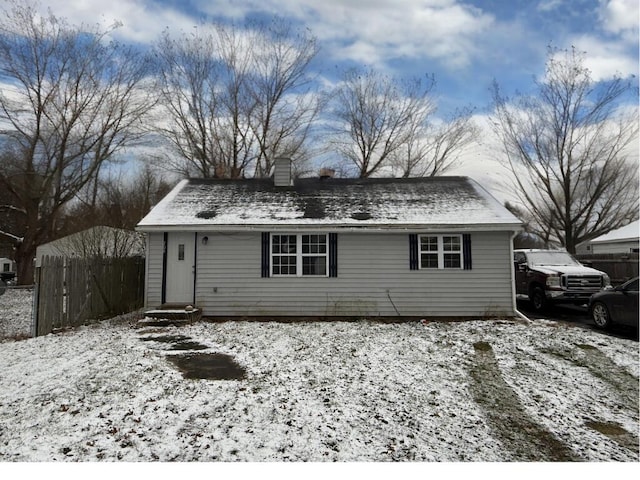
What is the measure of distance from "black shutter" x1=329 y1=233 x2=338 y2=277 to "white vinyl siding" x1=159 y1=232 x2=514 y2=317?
0.10 m

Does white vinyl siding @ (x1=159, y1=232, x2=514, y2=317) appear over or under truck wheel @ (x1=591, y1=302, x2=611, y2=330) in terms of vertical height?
over

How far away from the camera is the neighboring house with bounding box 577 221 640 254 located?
20.2 meters

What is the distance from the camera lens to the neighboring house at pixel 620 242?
2023 centimetres

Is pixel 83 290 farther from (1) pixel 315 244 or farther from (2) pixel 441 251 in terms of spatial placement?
(2) pixel 441 251

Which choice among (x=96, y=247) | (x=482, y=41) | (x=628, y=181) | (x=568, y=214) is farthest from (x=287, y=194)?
(x=628, y=181)

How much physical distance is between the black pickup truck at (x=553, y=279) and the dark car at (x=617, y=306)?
5.55 ft

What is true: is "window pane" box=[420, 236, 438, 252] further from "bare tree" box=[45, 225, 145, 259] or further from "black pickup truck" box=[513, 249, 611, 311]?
"bare tree" box=[45, 225, 145, 259]

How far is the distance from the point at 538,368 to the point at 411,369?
199 cm

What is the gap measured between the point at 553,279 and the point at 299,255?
702 cm

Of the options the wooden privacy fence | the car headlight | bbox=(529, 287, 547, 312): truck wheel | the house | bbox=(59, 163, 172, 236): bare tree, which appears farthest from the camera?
bbox=(59, 163, 172, 236): bare tree

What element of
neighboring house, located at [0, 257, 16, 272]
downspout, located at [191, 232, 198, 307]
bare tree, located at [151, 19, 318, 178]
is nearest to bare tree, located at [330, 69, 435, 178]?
bare tree, located at [151, 19, 318, 178]

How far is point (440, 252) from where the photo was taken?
982cm

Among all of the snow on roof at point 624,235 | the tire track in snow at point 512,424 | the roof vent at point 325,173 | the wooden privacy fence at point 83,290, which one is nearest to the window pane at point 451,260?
the tire track in snow at point 512,424

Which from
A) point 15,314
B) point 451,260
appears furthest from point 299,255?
point 15,314
